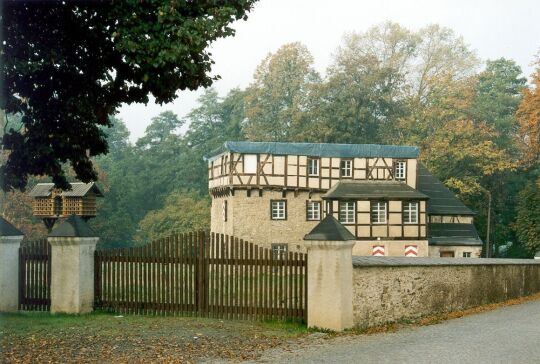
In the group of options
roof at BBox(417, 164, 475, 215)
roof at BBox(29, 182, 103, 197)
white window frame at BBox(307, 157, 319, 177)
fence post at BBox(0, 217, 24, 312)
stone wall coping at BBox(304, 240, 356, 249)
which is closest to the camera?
stone wall coping at BBox(304, 240, 356, 249)

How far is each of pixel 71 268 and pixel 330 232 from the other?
5.10 meters

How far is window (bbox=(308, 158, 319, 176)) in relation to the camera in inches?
1588

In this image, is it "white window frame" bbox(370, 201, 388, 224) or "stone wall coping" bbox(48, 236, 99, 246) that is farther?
"white window frame" bbox(370, 201, 388, 224)

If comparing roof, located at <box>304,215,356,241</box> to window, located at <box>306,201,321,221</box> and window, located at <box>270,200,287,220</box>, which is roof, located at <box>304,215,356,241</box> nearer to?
window, located at <box>270,200,287,220</box>

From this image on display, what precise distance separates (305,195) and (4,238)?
2618 cm

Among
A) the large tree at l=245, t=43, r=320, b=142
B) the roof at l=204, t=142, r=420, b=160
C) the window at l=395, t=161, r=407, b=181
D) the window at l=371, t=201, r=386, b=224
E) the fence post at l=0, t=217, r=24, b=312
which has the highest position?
the large tree at l=245, t=43, r=320, b=142

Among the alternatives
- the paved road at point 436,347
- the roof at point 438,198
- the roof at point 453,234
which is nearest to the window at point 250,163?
the roof at point 438,198

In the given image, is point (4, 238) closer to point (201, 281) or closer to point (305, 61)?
point (201, 281)

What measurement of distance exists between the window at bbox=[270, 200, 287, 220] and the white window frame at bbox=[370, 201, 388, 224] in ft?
14.9

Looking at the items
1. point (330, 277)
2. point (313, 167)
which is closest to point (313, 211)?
point (313, 167)

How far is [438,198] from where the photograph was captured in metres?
43.2

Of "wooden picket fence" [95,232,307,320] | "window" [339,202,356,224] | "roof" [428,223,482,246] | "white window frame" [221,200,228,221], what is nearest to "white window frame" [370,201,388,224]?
"window" [339,202,356,224]

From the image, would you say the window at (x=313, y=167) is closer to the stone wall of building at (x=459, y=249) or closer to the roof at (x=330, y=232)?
the stone wall of building at (x=459, y=249)

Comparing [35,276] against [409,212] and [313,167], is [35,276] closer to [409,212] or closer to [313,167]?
A: [313,167]
